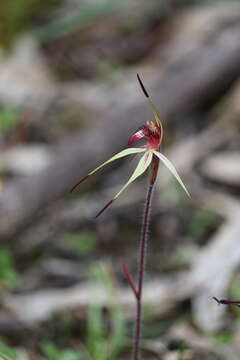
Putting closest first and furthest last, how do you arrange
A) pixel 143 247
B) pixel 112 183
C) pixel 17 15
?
pixel 143 247 → pixel 112 183 → pixel 17 15

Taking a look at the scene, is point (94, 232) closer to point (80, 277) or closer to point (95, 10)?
point (80, 277)

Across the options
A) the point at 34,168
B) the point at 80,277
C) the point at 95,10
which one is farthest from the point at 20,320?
the point at 95,10

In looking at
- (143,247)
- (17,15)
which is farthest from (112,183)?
(17,15)

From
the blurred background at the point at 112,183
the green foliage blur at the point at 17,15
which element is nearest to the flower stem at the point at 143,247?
the blurred background at the point at 112,183

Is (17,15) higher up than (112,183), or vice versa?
(17,15)

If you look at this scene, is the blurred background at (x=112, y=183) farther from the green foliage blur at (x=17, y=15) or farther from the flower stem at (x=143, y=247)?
the flower stem at (x=143, y=247)

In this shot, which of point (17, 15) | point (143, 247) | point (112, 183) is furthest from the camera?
point (17, 15)

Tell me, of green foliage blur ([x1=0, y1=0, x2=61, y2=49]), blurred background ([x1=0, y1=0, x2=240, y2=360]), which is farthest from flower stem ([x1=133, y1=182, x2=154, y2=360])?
green foliage blur ([x1=0, y1=0, x2=61, y2=49])

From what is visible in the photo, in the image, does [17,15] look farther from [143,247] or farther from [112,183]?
[143,247]
